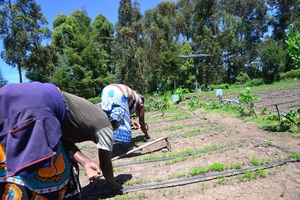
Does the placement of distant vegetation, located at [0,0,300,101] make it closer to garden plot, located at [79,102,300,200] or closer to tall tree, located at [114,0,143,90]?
tall tree, located at [114,0,143,90]

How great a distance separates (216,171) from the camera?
2814 millimetres

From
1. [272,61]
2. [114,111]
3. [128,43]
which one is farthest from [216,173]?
[272,61]

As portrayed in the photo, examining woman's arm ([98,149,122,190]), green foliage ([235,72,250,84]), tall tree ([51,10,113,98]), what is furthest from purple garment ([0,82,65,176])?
green foliage ([235,72,250,84])

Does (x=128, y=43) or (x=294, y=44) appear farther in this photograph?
(x=128, y=43)

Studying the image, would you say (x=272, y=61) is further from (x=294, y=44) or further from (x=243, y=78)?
(x=294, y=44)

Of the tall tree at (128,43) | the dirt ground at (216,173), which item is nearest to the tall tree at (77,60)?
the tall tree at (128,43)

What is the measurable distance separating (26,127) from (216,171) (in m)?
2.43

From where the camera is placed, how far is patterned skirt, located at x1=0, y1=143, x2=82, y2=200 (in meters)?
1.12

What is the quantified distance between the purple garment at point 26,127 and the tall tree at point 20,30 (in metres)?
19.3

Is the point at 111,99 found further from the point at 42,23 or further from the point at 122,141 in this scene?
the point at 42,23

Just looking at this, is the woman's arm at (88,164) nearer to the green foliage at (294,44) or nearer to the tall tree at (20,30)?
the green foliage at (294,44)

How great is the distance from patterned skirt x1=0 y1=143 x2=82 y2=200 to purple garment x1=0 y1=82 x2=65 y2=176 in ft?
0.38

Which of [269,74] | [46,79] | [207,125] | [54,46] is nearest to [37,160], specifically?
[207,125]

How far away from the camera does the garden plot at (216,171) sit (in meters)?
2.39
